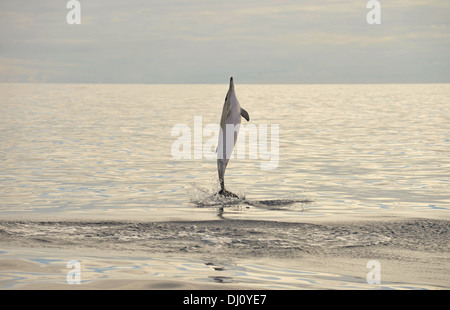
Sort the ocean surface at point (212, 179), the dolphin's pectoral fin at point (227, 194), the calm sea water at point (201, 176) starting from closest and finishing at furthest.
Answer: the ocean surface at point (212, 179), the calm sea water at point (201, 176), the dolphin's pectoral fin at point (227, 194)

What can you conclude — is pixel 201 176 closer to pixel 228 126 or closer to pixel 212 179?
pixel 212 179

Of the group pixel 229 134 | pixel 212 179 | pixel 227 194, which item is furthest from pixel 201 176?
pixel 229 134

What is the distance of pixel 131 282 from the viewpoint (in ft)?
31.7

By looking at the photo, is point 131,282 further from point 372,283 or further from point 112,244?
point 372,283

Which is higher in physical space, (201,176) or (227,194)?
(201,176)

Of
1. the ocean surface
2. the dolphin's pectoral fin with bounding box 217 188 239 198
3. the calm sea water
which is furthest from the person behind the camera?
the dolphin's pectoral fin with bounding box 217 188 239 198

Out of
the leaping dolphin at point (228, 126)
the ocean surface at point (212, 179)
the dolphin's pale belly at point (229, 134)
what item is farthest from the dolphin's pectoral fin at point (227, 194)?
the dolphin's pale belly at point (229, 134)

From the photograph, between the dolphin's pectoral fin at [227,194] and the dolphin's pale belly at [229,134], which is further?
the dolphin's pectoral fin at [227,194]

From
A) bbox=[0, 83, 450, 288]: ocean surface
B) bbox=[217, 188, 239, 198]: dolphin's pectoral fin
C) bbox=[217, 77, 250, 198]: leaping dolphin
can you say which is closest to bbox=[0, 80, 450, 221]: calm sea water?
bbox=[0, 83, 450, 288]: ocean surface

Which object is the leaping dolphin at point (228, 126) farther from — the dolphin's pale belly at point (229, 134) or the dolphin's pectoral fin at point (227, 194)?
the dolphin's pectoral fin at point (227, 194)

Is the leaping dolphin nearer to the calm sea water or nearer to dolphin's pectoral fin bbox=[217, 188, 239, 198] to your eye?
dolphin's pectoral fin bbox=[217, 188, 239, 198]

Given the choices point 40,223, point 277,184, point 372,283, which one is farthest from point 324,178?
point 372,283

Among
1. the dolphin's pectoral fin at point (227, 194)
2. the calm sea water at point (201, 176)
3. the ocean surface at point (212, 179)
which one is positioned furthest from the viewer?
the dolphin's pectoral fin at point (227, 194)

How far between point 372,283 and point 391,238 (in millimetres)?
3502
